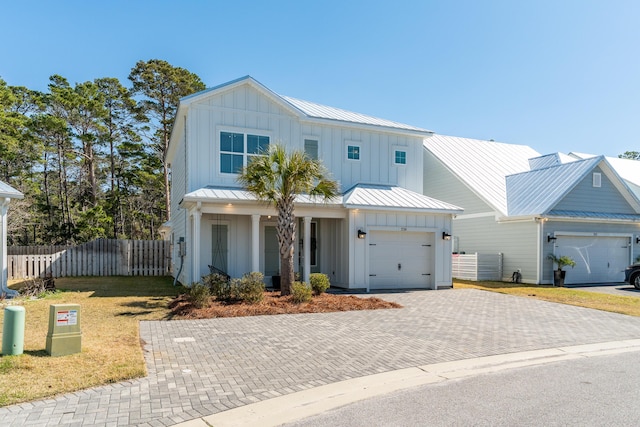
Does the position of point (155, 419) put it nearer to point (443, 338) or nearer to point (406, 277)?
point (443, 338)

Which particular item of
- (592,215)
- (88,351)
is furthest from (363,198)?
(592,215)

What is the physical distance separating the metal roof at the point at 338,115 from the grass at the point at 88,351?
920 centimetres

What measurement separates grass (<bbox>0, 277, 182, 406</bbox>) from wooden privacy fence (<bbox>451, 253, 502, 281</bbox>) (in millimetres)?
14251

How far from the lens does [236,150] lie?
1661cm

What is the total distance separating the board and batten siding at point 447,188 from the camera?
23289 millimetres

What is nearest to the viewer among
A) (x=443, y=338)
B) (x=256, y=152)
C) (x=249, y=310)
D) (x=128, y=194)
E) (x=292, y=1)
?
(x=443, y=338)

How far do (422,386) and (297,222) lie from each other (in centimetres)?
1242

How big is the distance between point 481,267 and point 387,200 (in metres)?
7.73

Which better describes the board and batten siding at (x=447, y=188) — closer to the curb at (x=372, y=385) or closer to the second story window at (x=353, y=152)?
the second story window at (x=353, y=152)

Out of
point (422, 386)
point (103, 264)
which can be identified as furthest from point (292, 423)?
point (103, 264)

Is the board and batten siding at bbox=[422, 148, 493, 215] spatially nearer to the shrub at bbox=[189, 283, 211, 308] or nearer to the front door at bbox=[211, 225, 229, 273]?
the front door at bbox=[211, 225, 229, 273]

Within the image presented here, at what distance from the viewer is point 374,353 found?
25.1 ft

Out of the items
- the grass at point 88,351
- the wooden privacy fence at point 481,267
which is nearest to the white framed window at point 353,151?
the wooden privacy fence at point 481,267

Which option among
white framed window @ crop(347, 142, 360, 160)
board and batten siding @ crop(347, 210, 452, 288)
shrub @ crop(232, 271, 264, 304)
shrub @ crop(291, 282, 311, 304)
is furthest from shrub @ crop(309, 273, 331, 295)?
white framed window @ crop(347, 142, 360, 160)
